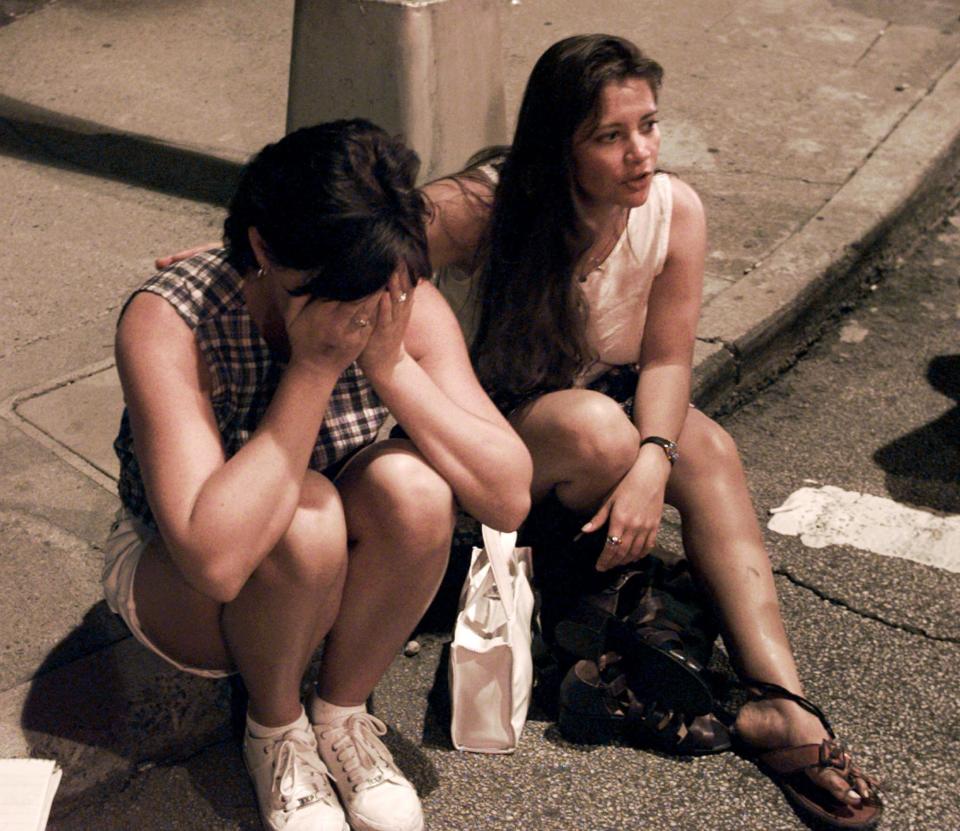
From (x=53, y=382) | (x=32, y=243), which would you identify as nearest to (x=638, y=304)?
(x=53, y=382)

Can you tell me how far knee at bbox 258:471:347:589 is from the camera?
2.32m

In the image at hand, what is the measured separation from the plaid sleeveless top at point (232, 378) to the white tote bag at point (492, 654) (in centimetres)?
34

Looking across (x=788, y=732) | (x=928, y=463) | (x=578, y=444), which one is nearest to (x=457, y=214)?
(x=578, y=444)

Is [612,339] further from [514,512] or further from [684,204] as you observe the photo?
[514,512]

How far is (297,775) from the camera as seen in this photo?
8.00 ft

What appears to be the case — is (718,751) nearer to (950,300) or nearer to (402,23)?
(402,23)

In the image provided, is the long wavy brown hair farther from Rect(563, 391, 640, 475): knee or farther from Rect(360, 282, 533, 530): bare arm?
Rect(360, 282, 533, 530): bare arm

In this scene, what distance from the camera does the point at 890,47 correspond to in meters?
5.96

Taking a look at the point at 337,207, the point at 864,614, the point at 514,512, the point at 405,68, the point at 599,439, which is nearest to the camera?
the point at 337,207

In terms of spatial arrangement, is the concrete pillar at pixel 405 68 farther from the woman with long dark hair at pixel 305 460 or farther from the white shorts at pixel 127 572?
the white shorts at pixel 127 572

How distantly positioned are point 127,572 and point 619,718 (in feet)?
3.27

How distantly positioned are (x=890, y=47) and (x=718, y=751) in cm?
423

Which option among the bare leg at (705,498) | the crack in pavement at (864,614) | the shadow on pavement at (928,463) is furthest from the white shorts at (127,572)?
the shadow on pavement at (928,463)

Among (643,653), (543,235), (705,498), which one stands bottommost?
(643,653)
